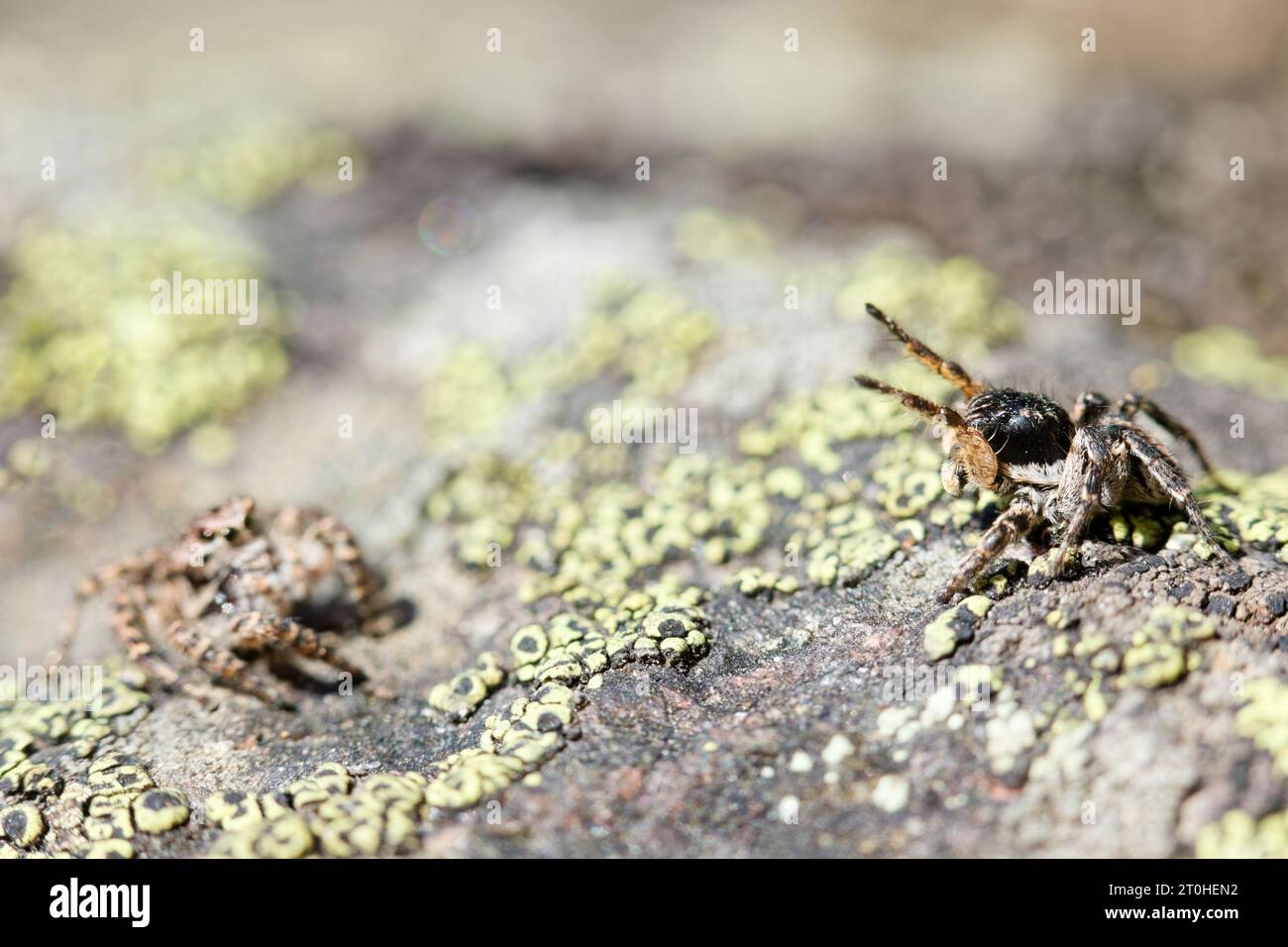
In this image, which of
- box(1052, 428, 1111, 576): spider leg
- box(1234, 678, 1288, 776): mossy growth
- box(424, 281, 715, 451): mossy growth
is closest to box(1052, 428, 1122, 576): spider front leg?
box(1052, 428, 1111, 576): spider leg

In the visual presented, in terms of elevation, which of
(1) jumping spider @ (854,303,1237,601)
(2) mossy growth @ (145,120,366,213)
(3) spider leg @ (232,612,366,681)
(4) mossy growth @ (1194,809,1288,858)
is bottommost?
(4) mossy growth @ (1194,809,1288,858)

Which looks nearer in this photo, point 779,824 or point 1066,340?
point 779,824

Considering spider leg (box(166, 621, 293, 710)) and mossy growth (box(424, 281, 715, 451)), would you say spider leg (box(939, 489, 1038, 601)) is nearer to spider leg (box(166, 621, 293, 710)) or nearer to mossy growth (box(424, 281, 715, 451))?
mossy growth (box(424, 281, 715, 451))

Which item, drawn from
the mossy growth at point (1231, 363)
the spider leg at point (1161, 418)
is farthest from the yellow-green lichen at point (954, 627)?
the mossy growth at point (1231, 363)

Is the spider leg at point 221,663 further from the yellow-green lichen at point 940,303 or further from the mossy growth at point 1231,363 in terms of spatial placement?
the mossy growth at point 1231,363

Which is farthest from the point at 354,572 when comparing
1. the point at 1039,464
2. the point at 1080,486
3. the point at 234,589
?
the point at 1080,486

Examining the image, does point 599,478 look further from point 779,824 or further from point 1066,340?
point 1066,340
